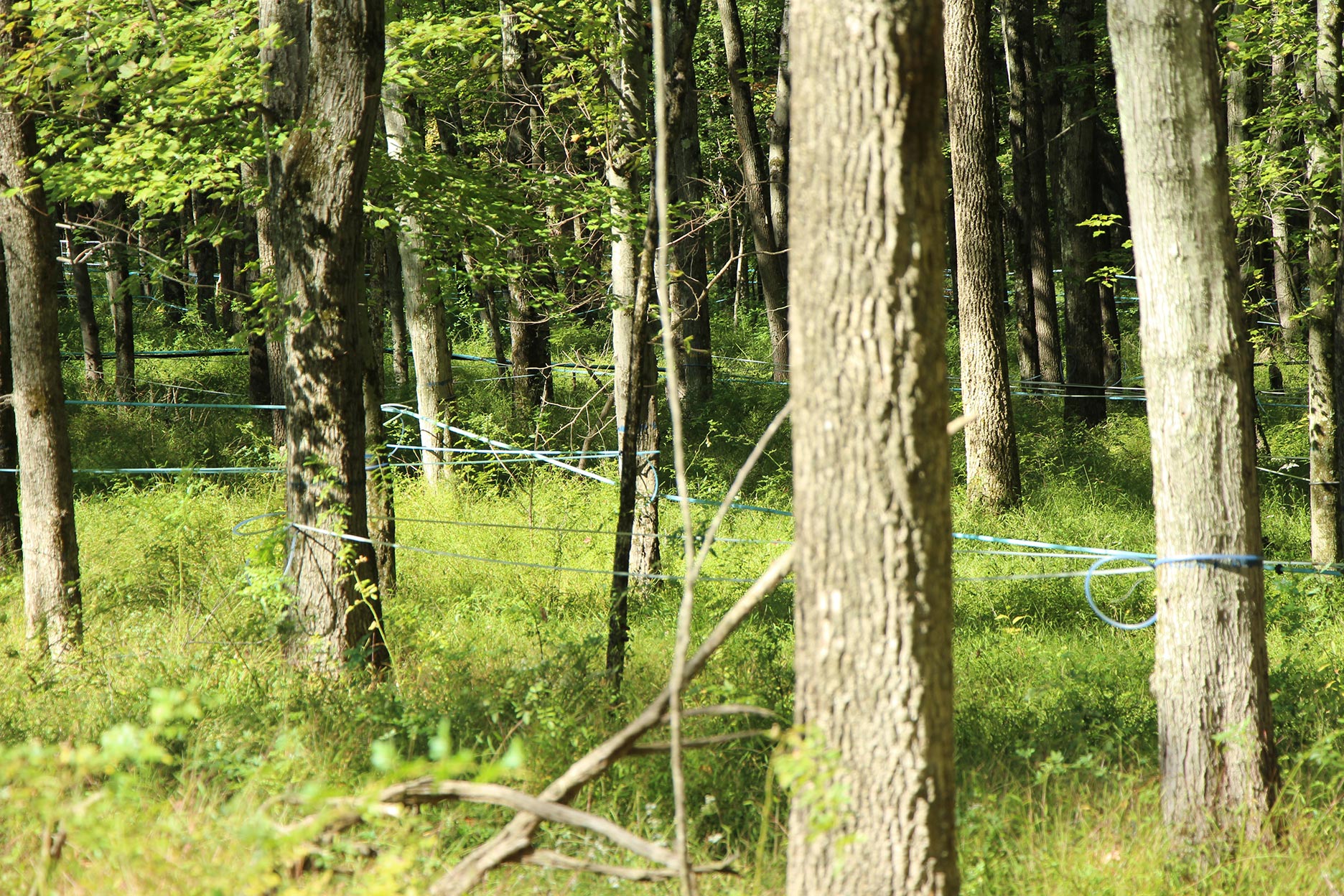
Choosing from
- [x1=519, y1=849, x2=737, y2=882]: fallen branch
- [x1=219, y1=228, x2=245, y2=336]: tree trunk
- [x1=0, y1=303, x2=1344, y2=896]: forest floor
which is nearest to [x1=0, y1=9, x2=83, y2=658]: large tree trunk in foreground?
[x1=0, y1=303, x2=1344, y2=896]: forest floor

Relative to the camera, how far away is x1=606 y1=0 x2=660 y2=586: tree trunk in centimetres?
560

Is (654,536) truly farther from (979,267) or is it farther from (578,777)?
(979,267)

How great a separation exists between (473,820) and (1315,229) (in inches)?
335

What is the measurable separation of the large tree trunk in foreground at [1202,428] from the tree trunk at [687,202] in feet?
6.42

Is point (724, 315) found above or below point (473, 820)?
above

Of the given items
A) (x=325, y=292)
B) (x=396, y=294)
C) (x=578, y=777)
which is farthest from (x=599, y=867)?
(x=396, y=294)

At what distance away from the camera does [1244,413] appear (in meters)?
3.81

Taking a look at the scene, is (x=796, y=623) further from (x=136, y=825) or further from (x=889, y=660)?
(x=136, y=825)

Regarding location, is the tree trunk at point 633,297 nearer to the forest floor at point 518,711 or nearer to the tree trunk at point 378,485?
the forest floor at point 518,711

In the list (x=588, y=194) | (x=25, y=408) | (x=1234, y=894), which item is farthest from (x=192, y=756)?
(x=588, y=194)

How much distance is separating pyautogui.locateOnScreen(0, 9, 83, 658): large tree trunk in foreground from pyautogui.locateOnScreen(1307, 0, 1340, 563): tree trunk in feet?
29.1

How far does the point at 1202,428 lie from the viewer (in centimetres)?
378

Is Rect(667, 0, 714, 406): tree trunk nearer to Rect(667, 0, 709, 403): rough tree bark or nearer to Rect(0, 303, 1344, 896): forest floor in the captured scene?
Rect(667, 0, 709, 403): rough tree bark

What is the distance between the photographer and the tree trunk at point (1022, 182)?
574 inches
